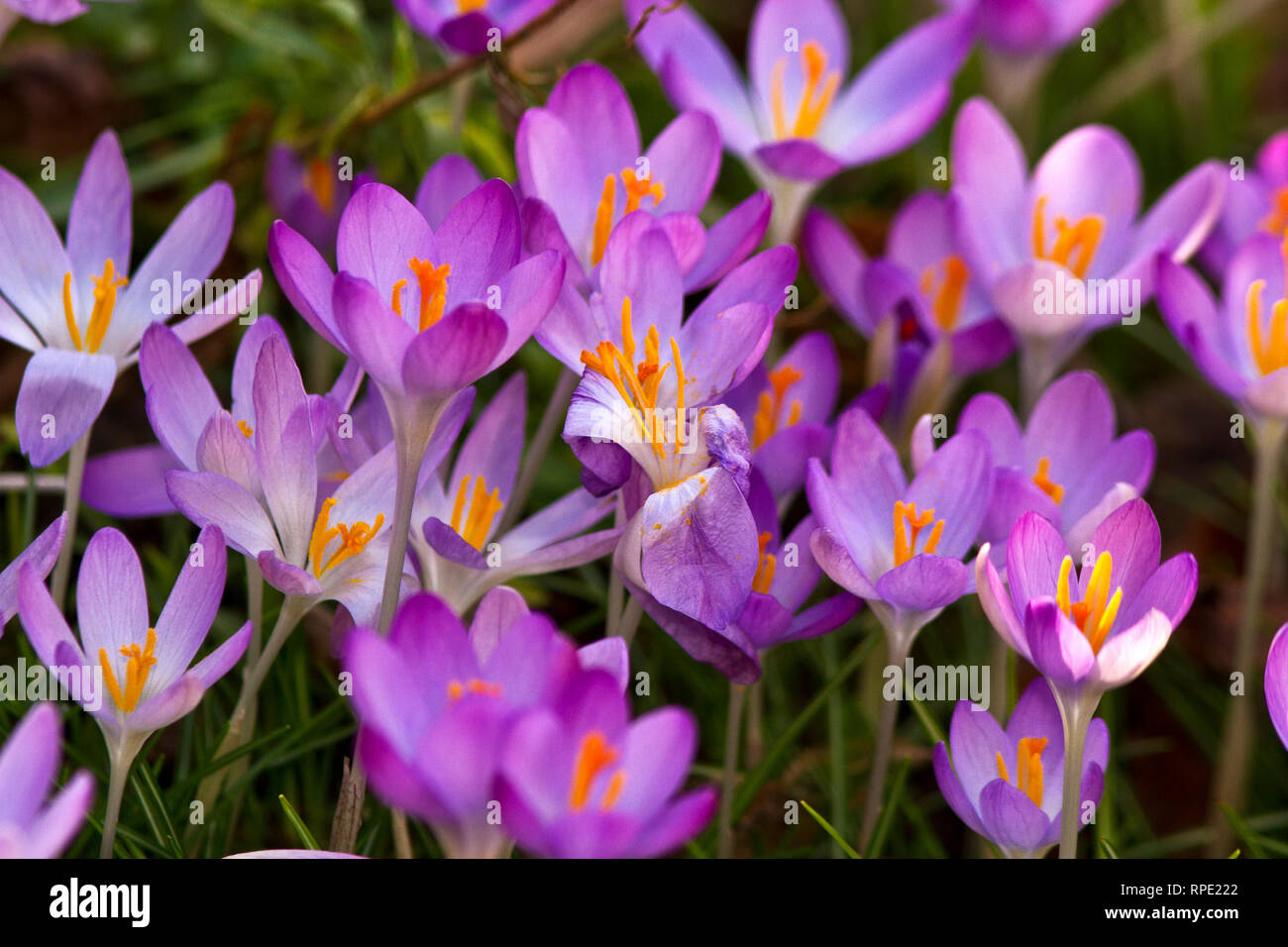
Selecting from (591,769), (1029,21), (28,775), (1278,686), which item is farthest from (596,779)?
(1029,21)

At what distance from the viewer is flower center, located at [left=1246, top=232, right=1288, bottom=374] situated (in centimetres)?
95

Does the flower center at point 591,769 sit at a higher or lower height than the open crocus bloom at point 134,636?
lower

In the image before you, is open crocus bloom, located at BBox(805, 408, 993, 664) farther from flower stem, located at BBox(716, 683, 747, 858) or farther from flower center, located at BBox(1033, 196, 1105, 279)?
flower center, located at BBox(1033, 196, 1105, 279)

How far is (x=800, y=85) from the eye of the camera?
1.16 meters

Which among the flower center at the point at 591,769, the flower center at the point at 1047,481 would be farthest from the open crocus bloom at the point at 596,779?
the flower center at the point at 1047,481

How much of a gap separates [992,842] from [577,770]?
319 millimetres

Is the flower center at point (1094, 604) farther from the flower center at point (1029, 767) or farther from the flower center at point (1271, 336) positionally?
the flower center at point (1271, 336)

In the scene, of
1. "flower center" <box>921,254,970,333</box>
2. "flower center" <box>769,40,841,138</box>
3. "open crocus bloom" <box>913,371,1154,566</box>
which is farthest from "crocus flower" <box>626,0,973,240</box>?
"open crocus bloom" <box>913,371,1154,566</box>

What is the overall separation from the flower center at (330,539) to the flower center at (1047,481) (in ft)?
1.43

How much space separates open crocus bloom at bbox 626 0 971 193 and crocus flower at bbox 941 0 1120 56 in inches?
5.4

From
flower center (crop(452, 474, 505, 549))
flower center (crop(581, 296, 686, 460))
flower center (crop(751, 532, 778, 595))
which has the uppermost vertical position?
flower center (crop(581, 296, 686, 460))

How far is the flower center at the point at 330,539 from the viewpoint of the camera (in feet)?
2.49
